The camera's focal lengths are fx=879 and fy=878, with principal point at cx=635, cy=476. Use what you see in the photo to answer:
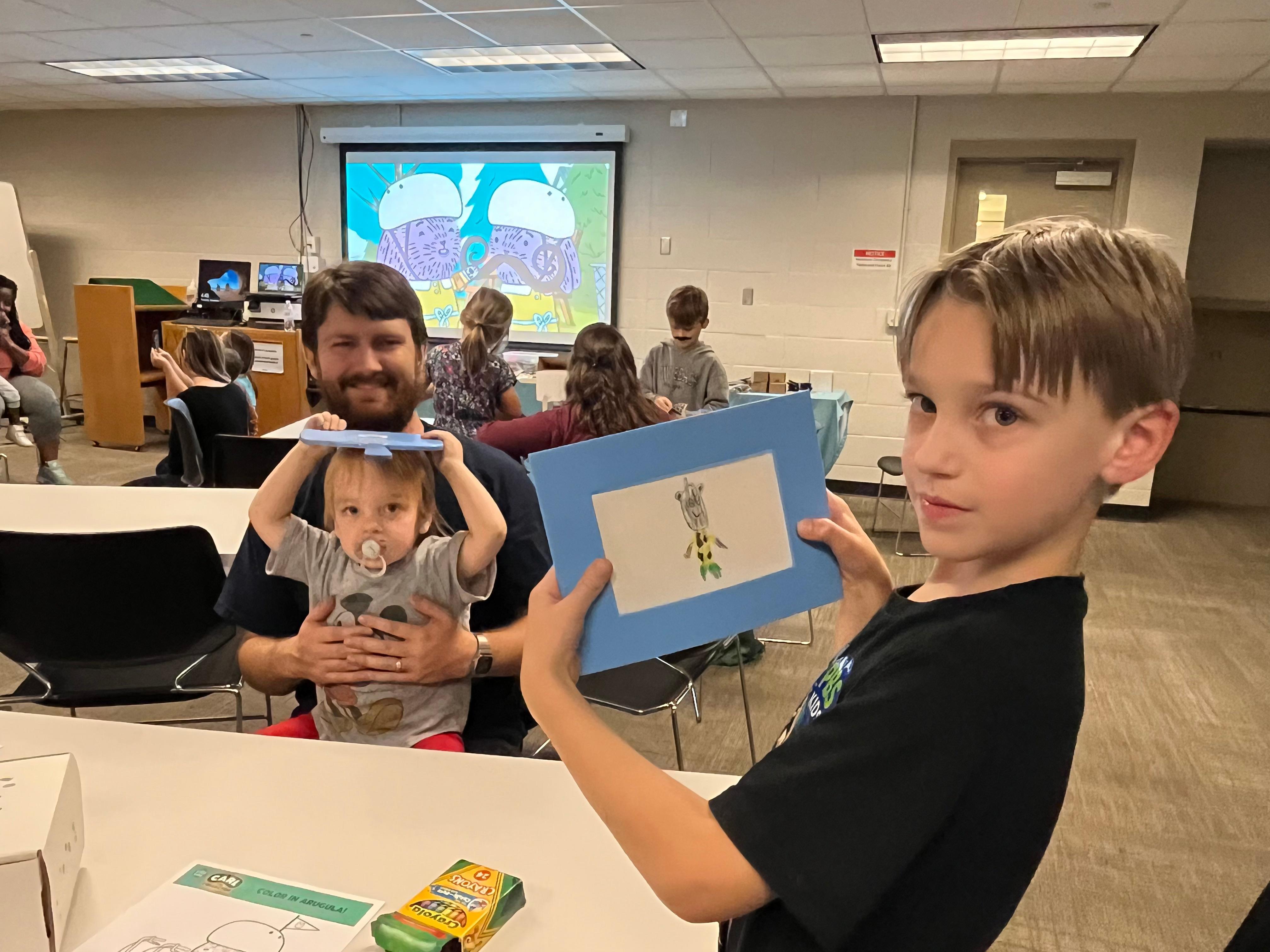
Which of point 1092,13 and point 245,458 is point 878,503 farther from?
point 245,458

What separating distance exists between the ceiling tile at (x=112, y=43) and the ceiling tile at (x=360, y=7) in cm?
144

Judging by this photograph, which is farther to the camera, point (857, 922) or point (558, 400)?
point (558, 400)

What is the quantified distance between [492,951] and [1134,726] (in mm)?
2784

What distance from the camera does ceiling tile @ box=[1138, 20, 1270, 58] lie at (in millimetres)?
3846

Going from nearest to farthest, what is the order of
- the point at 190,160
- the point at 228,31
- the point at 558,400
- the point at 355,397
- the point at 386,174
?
the point at 355,397 → the point at 558,400 → the point at 228,31 → the point at 386,174 → the point at 190,160

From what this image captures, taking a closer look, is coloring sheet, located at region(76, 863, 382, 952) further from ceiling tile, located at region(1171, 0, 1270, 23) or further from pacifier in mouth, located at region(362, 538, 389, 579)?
ceiling tile, located at region(1171, 0, 1270, 23)

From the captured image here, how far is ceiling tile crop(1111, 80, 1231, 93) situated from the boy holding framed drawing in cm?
538

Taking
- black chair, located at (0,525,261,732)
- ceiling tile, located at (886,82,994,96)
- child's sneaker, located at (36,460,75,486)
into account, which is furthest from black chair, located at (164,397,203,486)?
ceiling tile, located at (886,82,994,96)

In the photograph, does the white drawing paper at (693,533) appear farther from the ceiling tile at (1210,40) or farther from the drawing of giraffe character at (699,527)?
the ceiling tile at (1210,40)

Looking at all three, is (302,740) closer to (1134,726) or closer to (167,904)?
(167,904)

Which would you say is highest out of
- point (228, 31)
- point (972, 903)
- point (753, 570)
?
point (228, 31)

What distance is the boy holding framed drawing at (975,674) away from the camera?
1.93 ft

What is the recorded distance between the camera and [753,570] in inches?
31.6

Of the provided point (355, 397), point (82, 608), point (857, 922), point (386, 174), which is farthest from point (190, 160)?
point (857, 922)
